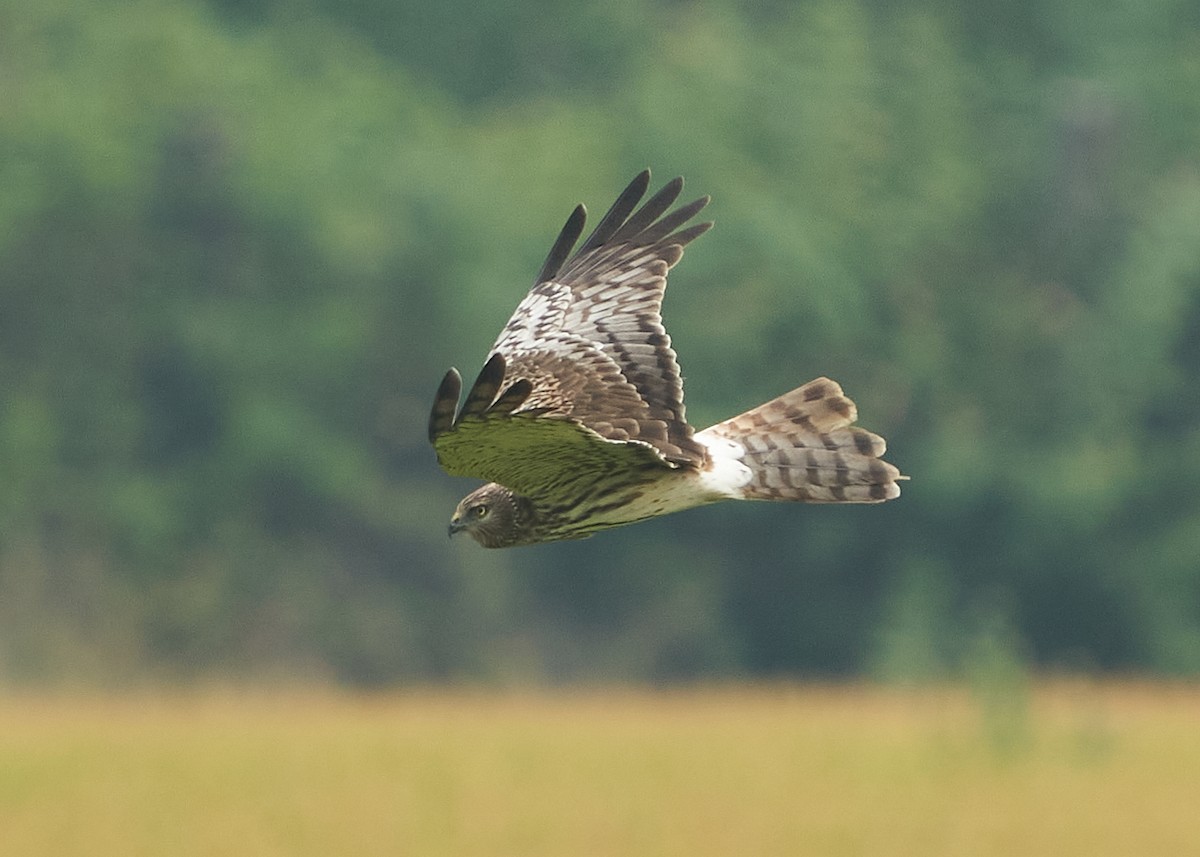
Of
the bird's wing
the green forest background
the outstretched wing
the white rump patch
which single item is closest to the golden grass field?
the green forest background

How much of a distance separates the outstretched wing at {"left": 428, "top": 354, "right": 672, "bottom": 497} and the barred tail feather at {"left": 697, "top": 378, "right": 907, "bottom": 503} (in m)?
0.39

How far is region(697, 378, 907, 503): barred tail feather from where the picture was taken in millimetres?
6117

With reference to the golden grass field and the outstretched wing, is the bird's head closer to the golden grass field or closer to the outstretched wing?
the outstretched wing

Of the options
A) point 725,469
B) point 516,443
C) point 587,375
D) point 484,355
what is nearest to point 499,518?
point 587,375

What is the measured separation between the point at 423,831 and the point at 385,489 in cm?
1424

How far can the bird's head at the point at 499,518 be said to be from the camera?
6.16m

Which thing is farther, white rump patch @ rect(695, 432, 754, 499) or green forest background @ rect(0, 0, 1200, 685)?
green forest background @ rect(0, 0, 1200, 685)

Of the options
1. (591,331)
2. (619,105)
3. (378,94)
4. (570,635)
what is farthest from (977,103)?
(591,331)

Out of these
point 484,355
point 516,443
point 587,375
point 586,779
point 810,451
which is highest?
point 484,355

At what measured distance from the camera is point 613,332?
664cm

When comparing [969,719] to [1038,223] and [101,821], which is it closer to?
[101,821]

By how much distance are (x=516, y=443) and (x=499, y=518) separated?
2.17ft

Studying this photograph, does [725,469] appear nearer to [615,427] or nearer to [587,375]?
[615,427]

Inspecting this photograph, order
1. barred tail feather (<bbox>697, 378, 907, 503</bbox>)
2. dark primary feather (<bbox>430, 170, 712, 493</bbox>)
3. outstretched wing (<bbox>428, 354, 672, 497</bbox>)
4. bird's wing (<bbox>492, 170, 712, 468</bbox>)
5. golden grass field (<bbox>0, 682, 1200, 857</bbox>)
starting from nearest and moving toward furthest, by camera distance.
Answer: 1. outstretched wing (<bbox>428, 354, 672, 497</bbox>)
2. dark primary feather (<bbox>430, 170, 712, 493</bbox>)
3. bird's wing (<bbox>492, 170, 712, 468</bbox>)
4. barred tail feather (<bbox>697, 378, 907, 503</bbox>)
5. golden grass field (<bbox>0, 682, 1200, 857</bbox>)
